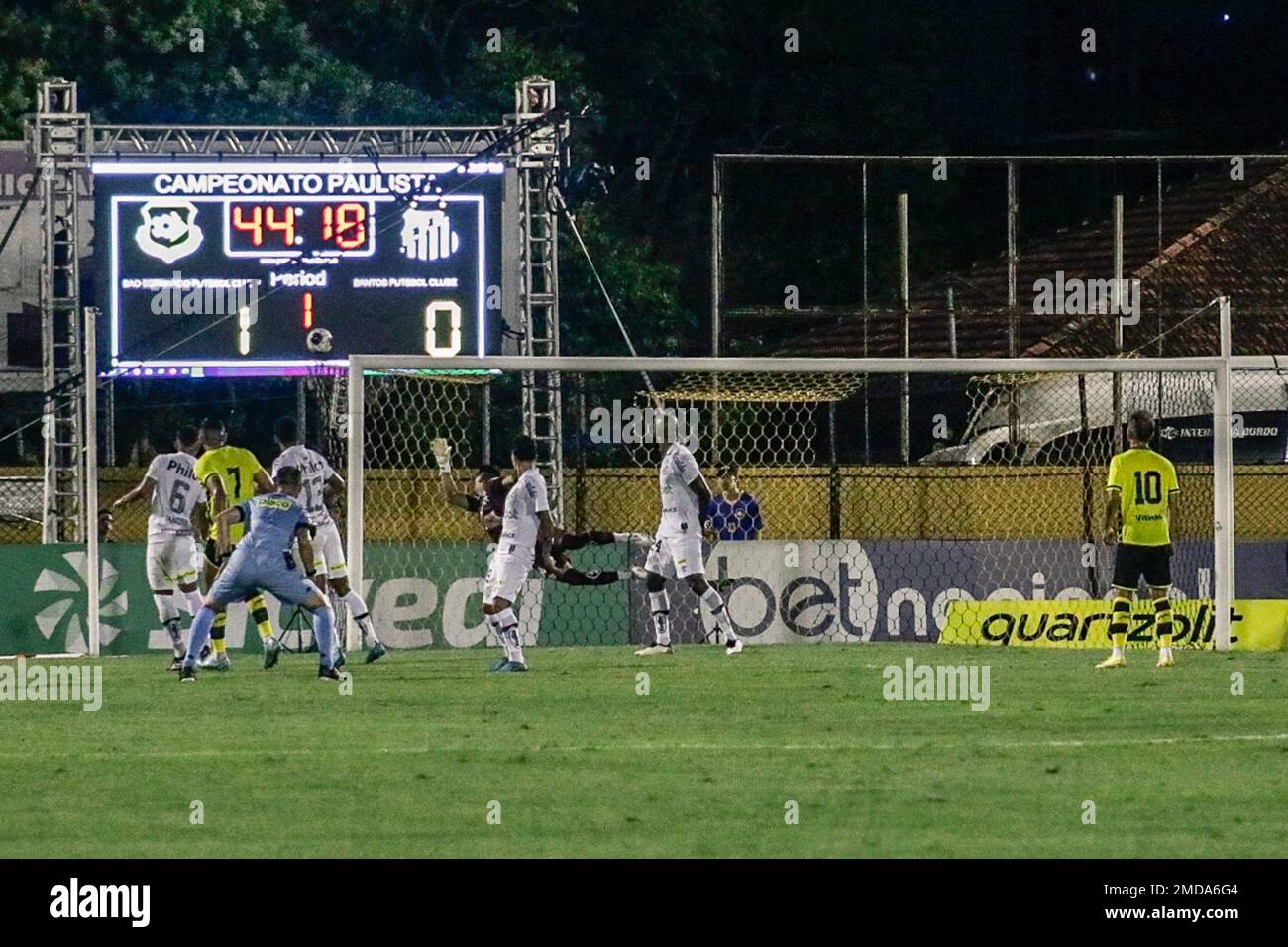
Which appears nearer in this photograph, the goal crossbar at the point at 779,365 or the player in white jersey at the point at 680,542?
the goal crossbar at the point at 779,365

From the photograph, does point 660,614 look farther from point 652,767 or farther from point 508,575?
point 652,767

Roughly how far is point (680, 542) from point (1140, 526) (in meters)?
4.58

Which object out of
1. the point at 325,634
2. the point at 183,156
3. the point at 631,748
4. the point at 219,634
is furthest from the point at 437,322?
the point at 631,748

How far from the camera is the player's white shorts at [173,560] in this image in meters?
22.4

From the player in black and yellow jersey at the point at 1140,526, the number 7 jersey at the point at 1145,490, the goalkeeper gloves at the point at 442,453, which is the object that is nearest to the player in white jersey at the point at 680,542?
the goalkeeper gloves at the point at 442,453

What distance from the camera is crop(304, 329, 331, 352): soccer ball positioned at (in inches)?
1057

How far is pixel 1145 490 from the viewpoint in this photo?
19812 mm

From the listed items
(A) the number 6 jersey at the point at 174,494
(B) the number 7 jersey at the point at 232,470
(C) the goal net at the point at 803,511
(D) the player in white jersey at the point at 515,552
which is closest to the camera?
(D) the player in white jersey at the point at 515,552

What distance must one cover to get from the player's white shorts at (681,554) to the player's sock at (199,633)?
17.0 feet

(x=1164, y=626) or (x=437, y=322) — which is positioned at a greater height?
(x=437, y=322)

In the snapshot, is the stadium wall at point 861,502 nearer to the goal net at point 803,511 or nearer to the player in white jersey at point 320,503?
the goal net at point 803,511

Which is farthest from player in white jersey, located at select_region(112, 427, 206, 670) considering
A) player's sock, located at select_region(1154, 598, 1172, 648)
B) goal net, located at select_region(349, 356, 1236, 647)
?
player's sock, located at select_region(1154, 598, 1172, 648)
